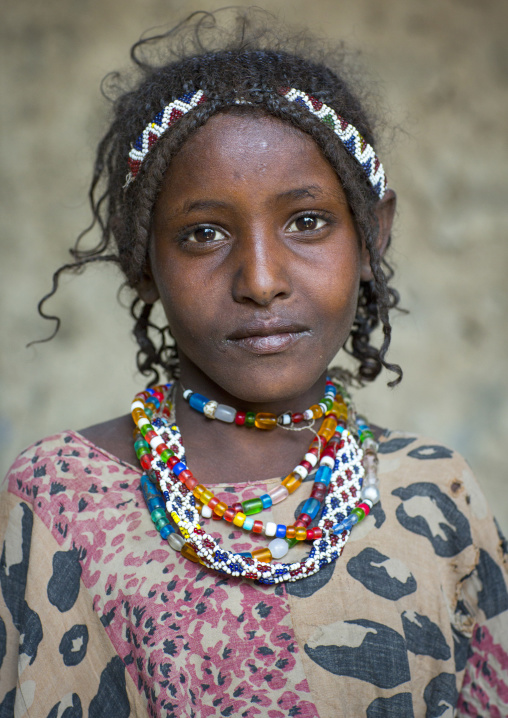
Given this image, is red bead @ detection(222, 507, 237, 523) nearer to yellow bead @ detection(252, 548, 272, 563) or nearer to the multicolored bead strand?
yellow bead @ detection(252, 548, 272, 563)

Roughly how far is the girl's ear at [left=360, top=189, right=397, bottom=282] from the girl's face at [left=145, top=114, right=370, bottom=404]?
16 cm

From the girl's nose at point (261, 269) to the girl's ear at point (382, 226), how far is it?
1.03 feet

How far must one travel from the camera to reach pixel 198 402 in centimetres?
162

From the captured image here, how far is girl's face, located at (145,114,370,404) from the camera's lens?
143 centimetres

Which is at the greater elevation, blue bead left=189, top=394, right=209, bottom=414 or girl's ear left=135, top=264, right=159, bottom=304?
girl's ear left=135, top=264, right=159, bottom=304

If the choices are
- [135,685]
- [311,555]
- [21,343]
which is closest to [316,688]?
[311,555]

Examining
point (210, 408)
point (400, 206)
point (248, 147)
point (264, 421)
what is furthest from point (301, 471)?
point (400, 206)

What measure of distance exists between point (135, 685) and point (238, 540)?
0.33 m

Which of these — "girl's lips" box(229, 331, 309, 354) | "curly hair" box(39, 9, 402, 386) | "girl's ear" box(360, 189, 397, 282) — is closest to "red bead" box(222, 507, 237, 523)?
"girl's lips" box(229, 331, 309, 354)

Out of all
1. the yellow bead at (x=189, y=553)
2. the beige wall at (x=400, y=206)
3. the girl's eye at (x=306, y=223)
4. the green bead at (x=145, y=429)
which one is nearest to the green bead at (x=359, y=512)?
the yellow bead at (x=189, y=553)

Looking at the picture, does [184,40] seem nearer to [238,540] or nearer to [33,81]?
[238,540]

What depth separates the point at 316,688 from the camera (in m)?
1.43

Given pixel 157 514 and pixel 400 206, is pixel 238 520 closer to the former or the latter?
pixel 157 514

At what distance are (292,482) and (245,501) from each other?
0.11 m
